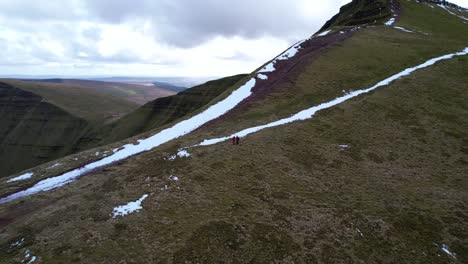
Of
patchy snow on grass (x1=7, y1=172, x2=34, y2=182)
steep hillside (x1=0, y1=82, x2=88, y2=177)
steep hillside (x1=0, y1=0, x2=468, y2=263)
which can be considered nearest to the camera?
steep hillside (x1=0, y1=0, x2=468, y2=263)

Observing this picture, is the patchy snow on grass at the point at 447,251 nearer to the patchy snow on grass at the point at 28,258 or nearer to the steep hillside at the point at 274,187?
the steep hillside at the point at 274,187

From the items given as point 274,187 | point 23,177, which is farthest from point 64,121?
point 274,187

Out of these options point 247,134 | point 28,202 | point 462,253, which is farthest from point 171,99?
point 462,253

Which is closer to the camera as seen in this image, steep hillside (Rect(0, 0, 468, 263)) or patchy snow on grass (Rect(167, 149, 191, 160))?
steep hillside (Rect(0, 0, 468, 263))

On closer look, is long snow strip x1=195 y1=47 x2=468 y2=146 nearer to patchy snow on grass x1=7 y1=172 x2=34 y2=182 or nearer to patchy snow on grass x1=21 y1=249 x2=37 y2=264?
patchy snow on grass x1=21 y1=249 x2=37 y2=264

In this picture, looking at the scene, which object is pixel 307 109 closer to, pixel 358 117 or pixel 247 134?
pixel 358 117

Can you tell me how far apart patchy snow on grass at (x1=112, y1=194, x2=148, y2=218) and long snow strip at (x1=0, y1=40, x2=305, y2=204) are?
9563 millimetres

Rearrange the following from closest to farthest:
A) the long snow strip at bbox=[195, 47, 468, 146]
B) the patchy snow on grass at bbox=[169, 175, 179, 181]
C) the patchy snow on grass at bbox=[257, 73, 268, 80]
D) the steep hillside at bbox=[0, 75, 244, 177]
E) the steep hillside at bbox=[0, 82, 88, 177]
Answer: the patchy snow on grass at bbox=[169, 175, 179, 181] → the long snow strip at bbox=[195, 47, 468, 146] → the patchy snow on grass at bbox=[257, 73, 268, 80] → the steep hillside at bbox=[0, 75, 244, 177] → the steep hillside at bbox=[0, 82, 88, 177]

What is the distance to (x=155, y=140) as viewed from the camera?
3803 cm

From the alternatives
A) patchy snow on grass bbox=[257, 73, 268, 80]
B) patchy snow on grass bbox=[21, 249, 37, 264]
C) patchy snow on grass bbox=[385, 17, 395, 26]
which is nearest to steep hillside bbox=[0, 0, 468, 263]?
patchy snow on grass bbox=[21, 249, 37, 264]

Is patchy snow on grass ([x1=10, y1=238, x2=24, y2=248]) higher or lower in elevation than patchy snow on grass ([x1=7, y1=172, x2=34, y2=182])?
higher

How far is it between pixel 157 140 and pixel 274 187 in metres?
19.4

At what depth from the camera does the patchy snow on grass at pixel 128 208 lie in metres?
20.2

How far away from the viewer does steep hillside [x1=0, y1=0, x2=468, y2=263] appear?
1791cm
